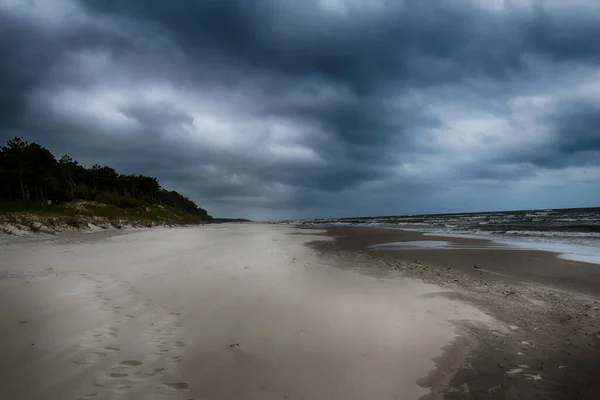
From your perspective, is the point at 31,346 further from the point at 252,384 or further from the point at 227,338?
the point at 252,384

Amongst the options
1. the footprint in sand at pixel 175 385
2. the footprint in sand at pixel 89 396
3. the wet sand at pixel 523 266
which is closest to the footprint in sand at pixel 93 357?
the footprint in sand at pixel 89 396

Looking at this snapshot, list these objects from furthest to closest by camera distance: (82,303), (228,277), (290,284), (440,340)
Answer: (228,277) → (290,284) → (82,303) → (440,340)

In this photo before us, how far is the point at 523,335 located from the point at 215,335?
5.42 meters

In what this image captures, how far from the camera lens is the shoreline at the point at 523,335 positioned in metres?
4.09

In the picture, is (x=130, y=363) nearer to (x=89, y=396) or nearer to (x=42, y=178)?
(x=89, y=396)

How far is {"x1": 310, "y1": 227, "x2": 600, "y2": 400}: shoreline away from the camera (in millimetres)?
4090

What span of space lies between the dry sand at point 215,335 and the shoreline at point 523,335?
0.42 meters

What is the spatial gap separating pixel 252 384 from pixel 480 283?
341 inches

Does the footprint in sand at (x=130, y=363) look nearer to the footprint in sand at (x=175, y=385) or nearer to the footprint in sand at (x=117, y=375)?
the footprint in sand at (x=117, y=375)

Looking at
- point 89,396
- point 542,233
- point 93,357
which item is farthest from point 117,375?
point 542,233

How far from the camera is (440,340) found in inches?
213

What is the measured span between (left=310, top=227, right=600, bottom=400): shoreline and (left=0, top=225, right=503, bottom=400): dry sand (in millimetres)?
416

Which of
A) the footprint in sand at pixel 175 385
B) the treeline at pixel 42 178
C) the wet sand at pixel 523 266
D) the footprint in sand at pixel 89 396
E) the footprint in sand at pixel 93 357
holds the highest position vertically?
the treeline at pixel 42 178

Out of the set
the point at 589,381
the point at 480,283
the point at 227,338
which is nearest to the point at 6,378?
the point at 227,338
